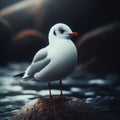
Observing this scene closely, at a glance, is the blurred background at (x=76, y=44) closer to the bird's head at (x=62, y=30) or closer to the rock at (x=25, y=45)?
the rock at (x=25, y=45)

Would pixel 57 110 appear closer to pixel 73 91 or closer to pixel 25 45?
pixel 73 91

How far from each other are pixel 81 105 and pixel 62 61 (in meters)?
0.49

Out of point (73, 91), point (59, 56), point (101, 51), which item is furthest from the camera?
point (101, 51)

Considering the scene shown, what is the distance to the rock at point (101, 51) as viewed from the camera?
6.12 m

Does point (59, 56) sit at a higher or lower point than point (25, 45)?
lower

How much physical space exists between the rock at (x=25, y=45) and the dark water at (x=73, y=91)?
794 mm

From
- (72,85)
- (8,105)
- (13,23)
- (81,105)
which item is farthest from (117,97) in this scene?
(13,23)

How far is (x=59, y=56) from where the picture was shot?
2.57 metres

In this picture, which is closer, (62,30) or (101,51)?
(62,30)

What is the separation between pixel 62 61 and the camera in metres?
2.55

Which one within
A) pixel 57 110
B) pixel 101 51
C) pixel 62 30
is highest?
pixel 101 51

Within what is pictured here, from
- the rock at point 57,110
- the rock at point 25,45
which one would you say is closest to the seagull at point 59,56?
the rock at point 57,110

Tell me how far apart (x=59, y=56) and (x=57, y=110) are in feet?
1.44

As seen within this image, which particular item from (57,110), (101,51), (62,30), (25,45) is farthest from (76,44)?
(62,30)
